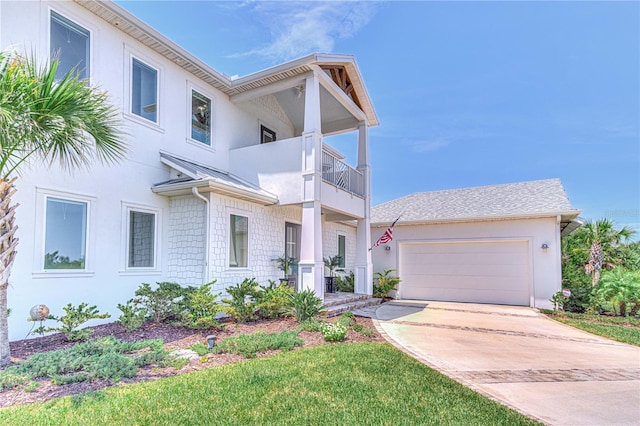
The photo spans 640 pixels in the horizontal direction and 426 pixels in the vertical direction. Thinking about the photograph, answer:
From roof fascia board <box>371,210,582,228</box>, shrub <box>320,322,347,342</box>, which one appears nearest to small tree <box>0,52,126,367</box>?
shrub <box>320,322,347,342</box>

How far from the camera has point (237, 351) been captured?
5.68m

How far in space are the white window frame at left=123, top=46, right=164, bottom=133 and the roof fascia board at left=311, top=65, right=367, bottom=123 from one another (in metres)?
4.25

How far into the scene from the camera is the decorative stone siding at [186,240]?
339 inches

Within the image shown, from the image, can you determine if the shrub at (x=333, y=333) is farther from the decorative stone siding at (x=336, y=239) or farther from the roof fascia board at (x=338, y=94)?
the decorative stone siding at (x=336, y=239)

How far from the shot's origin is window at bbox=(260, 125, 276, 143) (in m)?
12.6

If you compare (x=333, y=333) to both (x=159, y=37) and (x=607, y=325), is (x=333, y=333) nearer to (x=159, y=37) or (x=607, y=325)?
(x=607, y=325)

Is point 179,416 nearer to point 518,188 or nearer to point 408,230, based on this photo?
point 408,230

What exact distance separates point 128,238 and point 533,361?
8.90 meters

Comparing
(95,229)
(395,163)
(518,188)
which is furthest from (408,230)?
(395,163)

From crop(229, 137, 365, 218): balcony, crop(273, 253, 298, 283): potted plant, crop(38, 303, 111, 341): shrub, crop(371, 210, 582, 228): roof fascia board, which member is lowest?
crop(38, 303, 111, 341): shrub

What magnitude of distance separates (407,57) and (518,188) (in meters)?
10.5

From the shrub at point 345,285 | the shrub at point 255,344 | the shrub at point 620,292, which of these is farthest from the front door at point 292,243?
the shrub at point 620,292

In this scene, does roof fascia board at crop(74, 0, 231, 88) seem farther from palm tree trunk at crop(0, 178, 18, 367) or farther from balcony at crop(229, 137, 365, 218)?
palm tree trunk at crop(0, 178, 18, 367)

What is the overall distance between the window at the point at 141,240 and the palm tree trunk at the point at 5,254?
340 cm
